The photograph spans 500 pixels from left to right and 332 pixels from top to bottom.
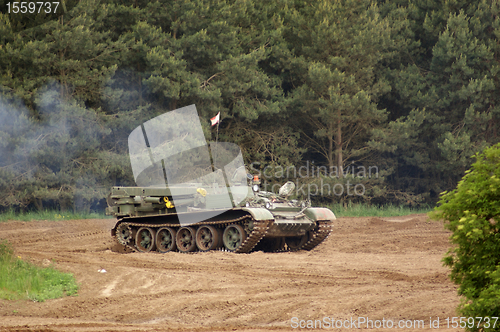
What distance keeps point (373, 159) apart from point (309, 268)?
2015 centimetres

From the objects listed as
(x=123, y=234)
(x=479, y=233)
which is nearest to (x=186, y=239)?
(x=123, y=234)

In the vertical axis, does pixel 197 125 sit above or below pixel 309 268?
above

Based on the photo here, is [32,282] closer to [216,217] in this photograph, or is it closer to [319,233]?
[216,217]

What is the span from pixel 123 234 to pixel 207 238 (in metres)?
3.01

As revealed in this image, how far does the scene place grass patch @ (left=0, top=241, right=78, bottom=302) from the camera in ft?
28.3

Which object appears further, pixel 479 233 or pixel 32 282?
pixel 32 282

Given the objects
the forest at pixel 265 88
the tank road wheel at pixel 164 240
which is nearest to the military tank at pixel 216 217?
the tank road wheel at pixel 164 240

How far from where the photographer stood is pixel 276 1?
29.8 meters

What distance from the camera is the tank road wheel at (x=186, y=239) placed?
1433cm

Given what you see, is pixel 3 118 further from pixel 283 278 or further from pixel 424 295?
pixel 424 295

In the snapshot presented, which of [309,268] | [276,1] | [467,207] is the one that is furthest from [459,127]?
[467,207]

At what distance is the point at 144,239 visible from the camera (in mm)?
15562

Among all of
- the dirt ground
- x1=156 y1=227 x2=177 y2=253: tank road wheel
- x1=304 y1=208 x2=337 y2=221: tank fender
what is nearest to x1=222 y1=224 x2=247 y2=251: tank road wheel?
the dirt ground

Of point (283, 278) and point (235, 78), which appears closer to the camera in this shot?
point (283, 278)
